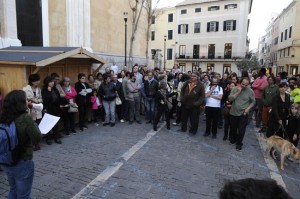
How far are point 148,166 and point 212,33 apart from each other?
43.4 metres

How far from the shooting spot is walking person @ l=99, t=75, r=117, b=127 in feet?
29.2

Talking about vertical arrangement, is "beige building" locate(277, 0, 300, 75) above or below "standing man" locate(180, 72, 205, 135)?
above

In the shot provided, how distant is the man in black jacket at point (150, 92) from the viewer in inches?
373

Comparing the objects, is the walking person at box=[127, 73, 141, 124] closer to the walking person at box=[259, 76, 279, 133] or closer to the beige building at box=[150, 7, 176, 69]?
the walking person at box=[259, 76, 279, 133]

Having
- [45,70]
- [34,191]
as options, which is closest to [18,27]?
[45,70]

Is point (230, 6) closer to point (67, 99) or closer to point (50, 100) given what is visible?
point (67, 99)

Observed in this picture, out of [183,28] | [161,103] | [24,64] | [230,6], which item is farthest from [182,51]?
[24,64]

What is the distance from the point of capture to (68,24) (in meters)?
14.2

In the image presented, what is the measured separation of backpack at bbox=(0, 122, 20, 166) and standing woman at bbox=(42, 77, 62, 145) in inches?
154

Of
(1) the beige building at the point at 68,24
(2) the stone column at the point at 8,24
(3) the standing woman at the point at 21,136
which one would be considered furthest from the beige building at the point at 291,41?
(3) the standing woman at the point at 21,136

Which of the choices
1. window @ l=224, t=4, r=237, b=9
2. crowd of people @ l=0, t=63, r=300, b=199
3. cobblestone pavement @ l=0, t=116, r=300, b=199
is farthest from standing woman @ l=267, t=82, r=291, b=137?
window @ l=224, t=4, r=237, b=9

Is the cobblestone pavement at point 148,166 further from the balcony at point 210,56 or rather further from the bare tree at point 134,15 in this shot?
the balcony at point 210,56

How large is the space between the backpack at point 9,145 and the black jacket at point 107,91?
5734mm

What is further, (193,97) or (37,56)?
(193,97)
